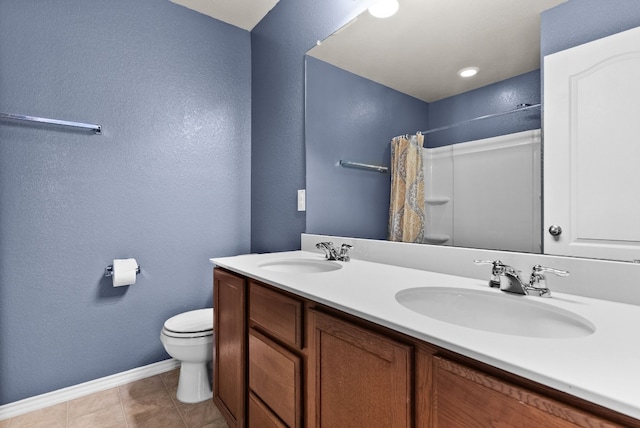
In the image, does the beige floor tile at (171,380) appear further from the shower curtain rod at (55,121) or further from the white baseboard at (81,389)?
the shower curtain rod at (55,121)

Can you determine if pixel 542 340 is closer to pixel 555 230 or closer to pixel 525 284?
pixel 525 284

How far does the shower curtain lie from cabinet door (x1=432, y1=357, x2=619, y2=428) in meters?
0.76

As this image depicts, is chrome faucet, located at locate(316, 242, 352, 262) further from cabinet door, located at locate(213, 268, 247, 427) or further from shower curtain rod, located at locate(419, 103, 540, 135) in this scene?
shower curtain rod, located at locate(419, 103, 540, 135)

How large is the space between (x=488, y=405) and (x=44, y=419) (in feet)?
6.90

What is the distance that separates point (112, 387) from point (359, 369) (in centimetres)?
185

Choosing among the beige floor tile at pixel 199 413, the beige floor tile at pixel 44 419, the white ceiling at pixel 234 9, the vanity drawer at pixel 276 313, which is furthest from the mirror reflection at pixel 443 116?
the beige floor tile at pixel 44 419

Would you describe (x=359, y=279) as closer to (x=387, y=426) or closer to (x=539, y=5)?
(x=387, y=426)

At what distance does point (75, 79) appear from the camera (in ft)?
5.81

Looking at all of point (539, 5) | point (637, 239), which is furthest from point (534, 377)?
point (539, 5)

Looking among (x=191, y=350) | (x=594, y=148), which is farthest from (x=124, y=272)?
(x=594, y=148)

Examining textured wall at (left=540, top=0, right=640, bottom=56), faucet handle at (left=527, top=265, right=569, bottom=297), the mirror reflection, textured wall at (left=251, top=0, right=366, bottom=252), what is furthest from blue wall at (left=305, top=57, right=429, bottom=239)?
faucet handle at (left=527, top=265, right=569, bottom=297)

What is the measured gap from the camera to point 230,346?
4.57 ft

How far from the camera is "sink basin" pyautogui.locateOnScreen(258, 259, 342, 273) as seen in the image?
148 centimetres

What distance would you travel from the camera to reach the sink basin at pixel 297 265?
148 centimetres
